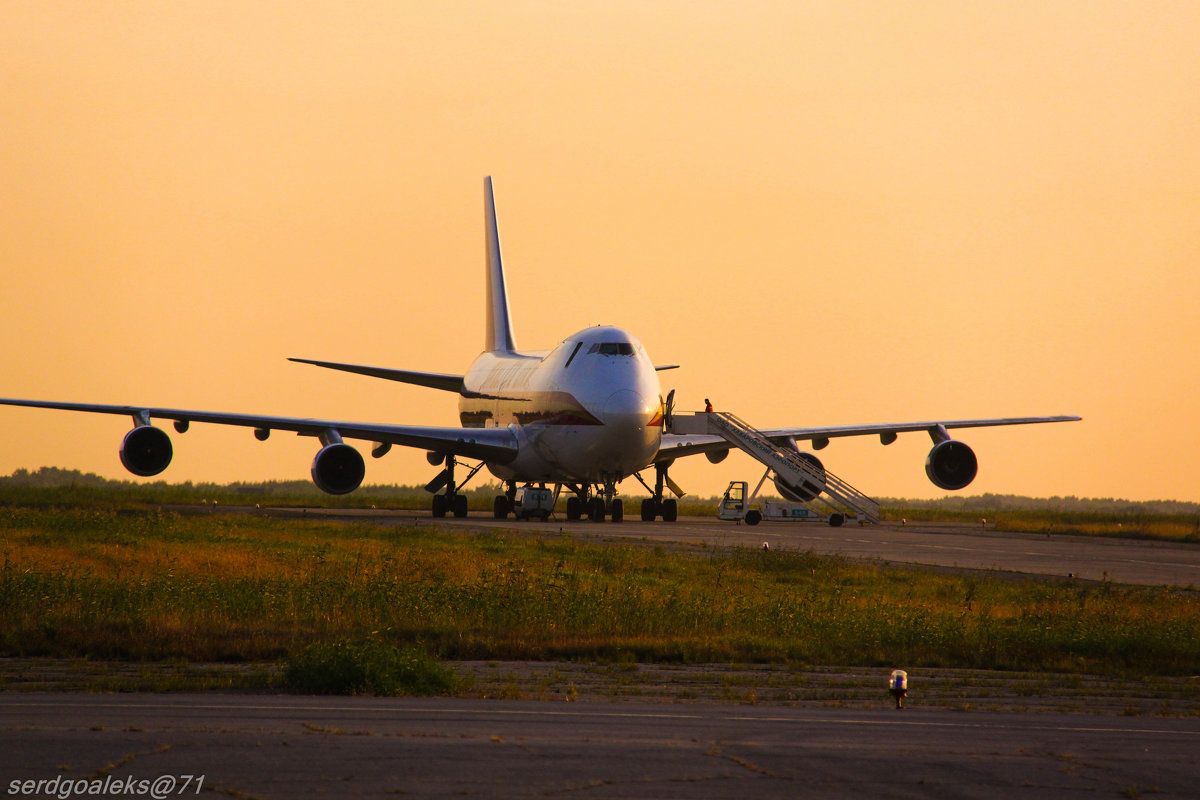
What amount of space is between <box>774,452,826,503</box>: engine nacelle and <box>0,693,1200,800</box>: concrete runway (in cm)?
3899

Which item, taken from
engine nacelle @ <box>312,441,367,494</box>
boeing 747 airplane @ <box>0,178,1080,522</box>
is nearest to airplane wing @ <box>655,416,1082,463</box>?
boeing 747 airplane @ <box>0,178,1080,522</box>

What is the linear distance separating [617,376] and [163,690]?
31.9m

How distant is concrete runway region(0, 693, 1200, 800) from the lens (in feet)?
26.2

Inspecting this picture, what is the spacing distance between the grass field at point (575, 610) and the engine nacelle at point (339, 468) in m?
13.5

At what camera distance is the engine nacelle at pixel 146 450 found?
42.0m

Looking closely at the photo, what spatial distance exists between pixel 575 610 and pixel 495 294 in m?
47.2

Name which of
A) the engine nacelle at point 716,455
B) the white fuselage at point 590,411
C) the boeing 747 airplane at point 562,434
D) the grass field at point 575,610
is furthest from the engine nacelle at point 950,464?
the grass field at point 575,610

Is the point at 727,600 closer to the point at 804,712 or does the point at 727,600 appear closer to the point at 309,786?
the point at 804,712

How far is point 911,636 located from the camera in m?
17.2

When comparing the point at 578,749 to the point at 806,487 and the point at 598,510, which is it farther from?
the point at 806,487

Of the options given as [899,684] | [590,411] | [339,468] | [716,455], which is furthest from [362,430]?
[899,684]

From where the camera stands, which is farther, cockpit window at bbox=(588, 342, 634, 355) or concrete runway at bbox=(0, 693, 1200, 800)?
cockpit window at bbox=(588, 342, 634, 355)

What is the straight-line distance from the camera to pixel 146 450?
42.2 m

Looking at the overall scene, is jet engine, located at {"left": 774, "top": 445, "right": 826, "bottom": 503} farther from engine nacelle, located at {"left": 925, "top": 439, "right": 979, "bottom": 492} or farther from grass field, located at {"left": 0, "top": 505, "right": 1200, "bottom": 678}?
grass field, located at {"left": 0, "top": 505, "right": 1200, "bottom": 678}
